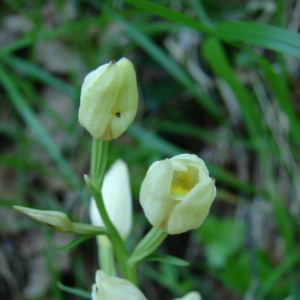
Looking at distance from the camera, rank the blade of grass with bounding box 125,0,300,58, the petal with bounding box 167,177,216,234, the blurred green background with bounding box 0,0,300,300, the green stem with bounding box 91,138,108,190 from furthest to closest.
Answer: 1. the blurred green background with bounding box 0,0,300,300
2. the blade of grass with bounding box 125,0,300,58
3. the green stem with bounding box 91,138,108,190
4. the petal with bounding box 167,177,216,234

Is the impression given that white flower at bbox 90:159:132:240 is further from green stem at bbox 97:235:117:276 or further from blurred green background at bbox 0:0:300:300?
blurred green background at bbox 0:0:300:300

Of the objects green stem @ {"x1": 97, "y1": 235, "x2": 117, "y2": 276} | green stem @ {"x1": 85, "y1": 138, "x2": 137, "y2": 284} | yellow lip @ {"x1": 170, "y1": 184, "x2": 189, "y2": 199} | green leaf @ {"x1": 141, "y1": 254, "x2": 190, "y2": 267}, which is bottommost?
green stem @ {"x1": 97, "y1": 235, "x2": 117, "y2": 276}

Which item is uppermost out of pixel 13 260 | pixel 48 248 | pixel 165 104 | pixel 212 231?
pixel 165 104

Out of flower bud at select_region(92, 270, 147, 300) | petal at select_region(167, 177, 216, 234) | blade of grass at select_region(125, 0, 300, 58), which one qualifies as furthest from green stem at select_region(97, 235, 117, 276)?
blade of grass at select_region(125, 0, 300, 58)

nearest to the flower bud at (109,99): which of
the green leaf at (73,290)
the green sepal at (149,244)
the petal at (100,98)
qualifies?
the petal at (100,98)

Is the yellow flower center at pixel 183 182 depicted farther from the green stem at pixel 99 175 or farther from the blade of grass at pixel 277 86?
the blade of grass at pixel 277 86

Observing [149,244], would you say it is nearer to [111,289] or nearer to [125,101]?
[111,289]

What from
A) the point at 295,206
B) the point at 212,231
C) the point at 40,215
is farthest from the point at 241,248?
the point at 40,215

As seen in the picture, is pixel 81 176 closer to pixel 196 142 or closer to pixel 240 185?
pixel 196 142
